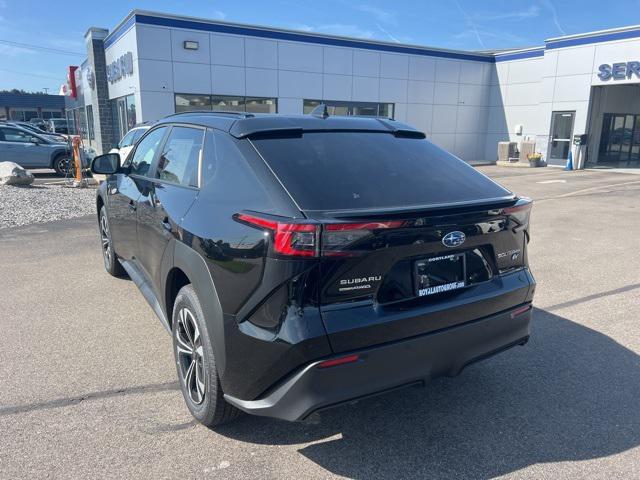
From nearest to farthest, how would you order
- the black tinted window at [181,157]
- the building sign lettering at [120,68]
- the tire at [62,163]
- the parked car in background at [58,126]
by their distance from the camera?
the black tinted window at [181,157]
the tire at [62,163]
the building sign lettering at [120,68]
the parked car in background at [58,126]

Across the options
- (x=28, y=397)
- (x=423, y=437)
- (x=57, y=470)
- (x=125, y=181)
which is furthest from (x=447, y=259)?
(x=125, y=181)

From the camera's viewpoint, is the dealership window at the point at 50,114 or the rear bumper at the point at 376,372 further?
the dealership window at the point at 50,114

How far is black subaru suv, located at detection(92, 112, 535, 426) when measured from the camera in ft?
7.41

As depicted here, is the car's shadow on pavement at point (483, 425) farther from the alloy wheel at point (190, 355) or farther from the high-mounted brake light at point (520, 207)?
the high-mounted brake light at point (520, 207)

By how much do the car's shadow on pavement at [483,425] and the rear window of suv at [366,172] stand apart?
1341 mm

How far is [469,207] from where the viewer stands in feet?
8.63

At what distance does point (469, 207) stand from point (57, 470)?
99.2 inches

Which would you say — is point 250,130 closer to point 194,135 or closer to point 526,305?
point 194,135

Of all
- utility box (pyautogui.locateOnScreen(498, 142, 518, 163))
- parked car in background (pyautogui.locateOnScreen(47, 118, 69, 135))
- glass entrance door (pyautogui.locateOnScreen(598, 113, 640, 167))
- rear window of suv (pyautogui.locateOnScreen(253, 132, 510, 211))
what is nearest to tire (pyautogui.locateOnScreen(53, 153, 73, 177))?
rear window of suv (pyautogui.locateOnScreen(253, 132, 510, 211))

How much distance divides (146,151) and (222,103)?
626 inches

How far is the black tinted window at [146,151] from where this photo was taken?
404 centimetres

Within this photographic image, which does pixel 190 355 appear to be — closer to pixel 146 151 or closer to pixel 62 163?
pixel 146 151

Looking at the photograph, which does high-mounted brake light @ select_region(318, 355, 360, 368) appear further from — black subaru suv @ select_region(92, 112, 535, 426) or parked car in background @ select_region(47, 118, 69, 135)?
parked car in background @ select_region(47, 118, 69, 135)

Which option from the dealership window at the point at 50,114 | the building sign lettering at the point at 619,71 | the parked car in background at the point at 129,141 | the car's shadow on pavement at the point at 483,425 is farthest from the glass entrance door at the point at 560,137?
the dealership window at the point at 50,114
